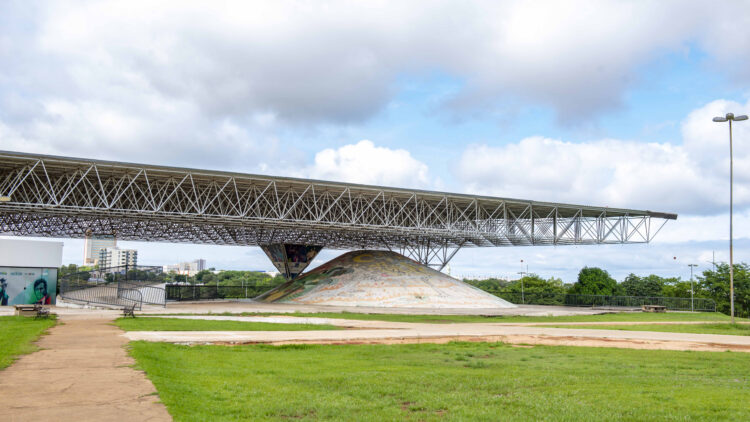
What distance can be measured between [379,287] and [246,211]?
16.5 m

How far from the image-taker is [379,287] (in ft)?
179

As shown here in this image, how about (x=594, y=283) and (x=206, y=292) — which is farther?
(x=594, y=283)

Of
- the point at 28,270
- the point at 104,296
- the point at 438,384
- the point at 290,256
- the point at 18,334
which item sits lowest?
the point at 104,296

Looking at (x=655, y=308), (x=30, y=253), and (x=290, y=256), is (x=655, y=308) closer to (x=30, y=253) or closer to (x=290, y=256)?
(x=290, y=256)

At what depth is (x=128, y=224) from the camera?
173ft

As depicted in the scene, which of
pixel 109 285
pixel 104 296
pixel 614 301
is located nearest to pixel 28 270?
pixel 109 285

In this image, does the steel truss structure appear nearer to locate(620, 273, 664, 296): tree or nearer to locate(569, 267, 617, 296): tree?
locate(569, 267, 617, 296): tree

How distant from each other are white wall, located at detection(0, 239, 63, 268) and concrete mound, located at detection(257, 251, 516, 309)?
74.0 feet

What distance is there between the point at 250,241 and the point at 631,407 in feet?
197

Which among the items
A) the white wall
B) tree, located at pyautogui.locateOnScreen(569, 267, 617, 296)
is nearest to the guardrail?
the white wall

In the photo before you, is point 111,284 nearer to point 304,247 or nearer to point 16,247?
point 16,247

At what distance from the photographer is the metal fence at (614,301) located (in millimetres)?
65688

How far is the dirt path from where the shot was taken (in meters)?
7.60

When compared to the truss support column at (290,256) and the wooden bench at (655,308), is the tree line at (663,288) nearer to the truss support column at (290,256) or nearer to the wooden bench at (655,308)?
the wooden bench at (655,308)
